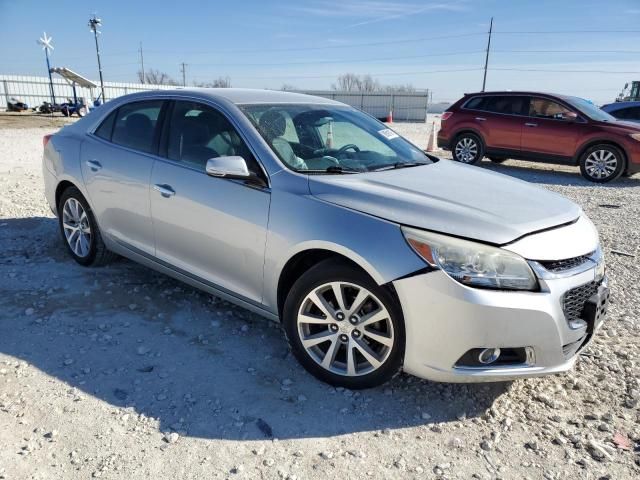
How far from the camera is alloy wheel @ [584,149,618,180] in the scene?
32.5ft

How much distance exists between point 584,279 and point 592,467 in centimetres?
90

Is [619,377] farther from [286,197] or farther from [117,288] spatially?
[117,288]

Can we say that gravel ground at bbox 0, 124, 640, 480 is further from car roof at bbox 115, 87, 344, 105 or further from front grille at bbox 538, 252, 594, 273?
car roof at bbox 115, 87, 344, 105

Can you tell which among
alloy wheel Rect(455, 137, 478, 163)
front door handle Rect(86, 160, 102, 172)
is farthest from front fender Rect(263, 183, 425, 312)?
alloy wheel Rect(455, 137, 478, 163)

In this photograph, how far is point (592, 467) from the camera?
2348 millimetres

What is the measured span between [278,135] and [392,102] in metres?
39.8

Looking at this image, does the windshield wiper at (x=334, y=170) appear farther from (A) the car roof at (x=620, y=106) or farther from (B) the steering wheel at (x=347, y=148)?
(A) the car roof at (x=620, y=106)

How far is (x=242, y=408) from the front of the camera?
271 cm

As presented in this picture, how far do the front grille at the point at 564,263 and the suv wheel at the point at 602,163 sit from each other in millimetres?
8515

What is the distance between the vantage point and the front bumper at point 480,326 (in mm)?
2367

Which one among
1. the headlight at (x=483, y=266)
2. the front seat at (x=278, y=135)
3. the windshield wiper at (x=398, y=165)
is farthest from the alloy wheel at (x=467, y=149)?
the headlight at (x=483, y=266)

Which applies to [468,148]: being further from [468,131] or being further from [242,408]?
[242,408]

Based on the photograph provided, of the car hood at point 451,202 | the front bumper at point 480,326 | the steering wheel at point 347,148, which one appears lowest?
the front bumper at point 480,326

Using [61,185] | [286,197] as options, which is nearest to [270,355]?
[286,197]
